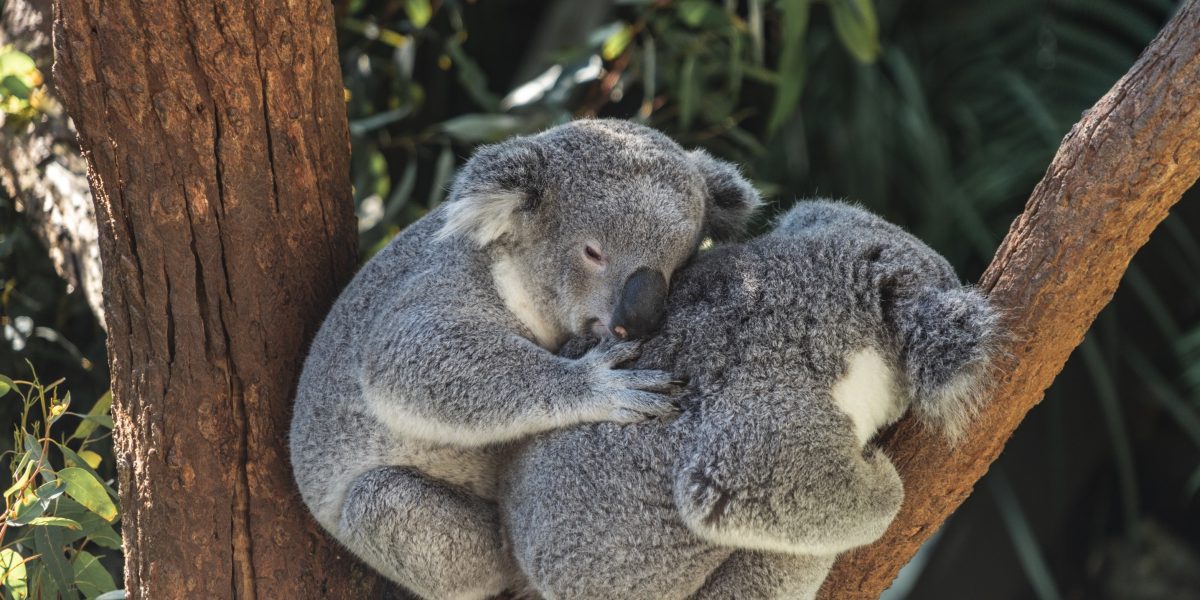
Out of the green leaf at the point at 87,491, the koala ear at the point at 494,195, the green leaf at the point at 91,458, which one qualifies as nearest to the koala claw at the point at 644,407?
the koala ear at the point at 494,195

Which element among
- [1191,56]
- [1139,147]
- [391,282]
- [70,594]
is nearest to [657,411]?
[391,282]

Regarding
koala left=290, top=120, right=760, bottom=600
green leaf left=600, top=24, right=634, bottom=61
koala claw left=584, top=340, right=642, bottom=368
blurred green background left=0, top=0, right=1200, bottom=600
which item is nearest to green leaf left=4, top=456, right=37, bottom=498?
koala left=290, top=120, right=760, bottom=600

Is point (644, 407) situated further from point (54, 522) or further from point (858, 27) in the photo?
point (858, 27)

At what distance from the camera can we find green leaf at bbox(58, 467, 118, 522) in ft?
7.94

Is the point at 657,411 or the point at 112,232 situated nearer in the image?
the point at 657,411

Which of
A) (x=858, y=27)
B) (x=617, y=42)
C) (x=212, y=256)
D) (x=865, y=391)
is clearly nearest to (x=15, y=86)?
(x=212, y=256)

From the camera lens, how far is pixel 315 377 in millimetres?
2527

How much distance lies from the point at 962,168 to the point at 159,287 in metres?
4.52

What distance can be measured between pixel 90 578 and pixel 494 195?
52.3 inches

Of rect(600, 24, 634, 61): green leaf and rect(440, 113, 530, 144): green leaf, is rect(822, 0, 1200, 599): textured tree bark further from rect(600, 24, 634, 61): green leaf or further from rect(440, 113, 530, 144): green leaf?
rect(600, 24, 634, 61): green leaf

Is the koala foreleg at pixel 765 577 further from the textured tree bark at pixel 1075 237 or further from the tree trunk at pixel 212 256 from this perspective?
the tree trunk at pixel 212 256

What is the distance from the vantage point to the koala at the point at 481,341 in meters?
2.31

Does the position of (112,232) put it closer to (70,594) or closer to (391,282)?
(391,282)

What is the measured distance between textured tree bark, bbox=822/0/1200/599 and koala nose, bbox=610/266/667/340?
1.79 ft
